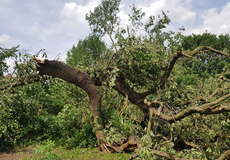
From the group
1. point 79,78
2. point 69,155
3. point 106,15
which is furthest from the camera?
point 106,15

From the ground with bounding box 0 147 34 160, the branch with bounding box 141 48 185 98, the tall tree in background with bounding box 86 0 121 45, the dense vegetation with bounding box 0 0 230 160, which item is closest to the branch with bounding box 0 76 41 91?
the dense vegetation with bounding box 0 0 230 160

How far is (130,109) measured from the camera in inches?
267

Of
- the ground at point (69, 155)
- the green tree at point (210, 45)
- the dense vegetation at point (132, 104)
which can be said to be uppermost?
the green tree at point (210, 45)

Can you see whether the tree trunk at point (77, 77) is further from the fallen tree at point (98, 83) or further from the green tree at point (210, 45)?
the green tree at point (210, 45)

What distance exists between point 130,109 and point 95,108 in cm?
129

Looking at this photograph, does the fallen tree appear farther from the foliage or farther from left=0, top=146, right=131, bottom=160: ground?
the foliage

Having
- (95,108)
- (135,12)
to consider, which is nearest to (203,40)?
(135,12)

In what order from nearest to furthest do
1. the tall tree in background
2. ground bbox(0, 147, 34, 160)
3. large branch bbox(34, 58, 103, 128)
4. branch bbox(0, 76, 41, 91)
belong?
large branch bbox(34, 58, 103, 128)
branch bbox(0, 76, 41, 91)
ground bbox(0, 147, 34, 160)
the tall tree in background

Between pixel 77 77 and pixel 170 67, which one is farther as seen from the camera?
pixel 77 77

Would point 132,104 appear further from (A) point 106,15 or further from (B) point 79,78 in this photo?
(A) point 106,15

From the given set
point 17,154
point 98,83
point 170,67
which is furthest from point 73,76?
point 17,154

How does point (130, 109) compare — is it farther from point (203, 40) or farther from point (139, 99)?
point (203, 40)

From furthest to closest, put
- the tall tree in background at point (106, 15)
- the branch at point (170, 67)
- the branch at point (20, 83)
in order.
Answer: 1. the tall tree in background at point (106, 15)
2. the branch at point (20, 83)
3. the branch at point (170, 67)

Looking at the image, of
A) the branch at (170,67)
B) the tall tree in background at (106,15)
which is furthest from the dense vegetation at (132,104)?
the tall tree in background at (106,15)
